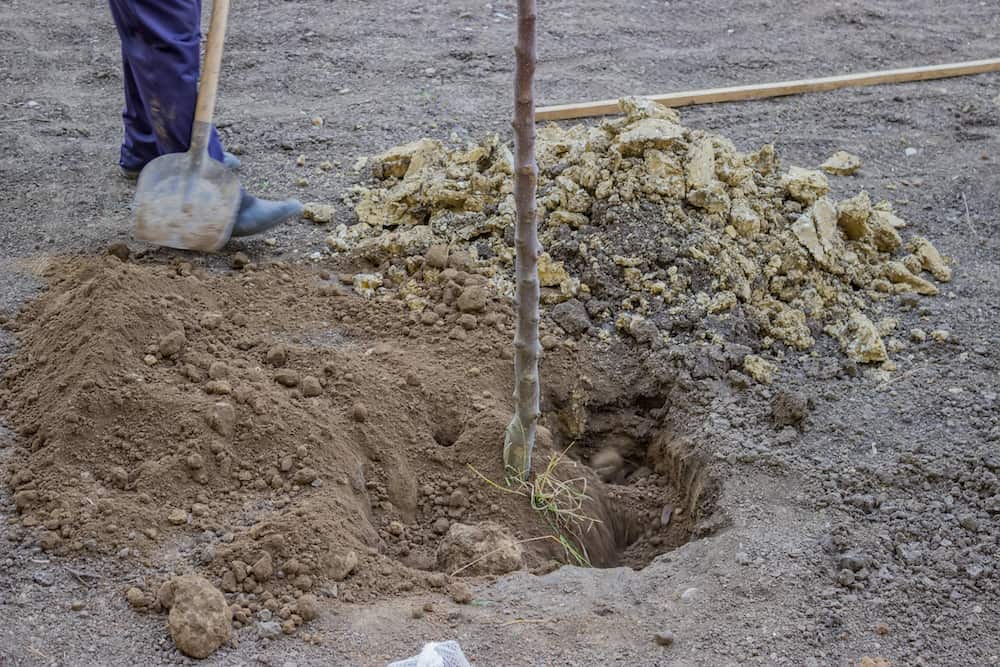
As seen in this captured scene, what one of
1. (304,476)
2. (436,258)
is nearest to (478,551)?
(304,476)

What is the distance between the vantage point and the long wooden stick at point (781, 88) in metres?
5.12

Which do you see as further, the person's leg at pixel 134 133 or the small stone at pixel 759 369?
the person's leg at pixel 134 133

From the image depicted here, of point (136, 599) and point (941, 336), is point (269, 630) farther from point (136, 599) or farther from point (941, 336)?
point (941, 336)

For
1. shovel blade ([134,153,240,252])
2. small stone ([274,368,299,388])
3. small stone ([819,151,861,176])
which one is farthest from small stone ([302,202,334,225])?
small stone ([819,151,861,176])

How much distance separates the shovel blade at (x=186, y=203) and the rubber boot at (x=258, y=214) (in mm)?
55

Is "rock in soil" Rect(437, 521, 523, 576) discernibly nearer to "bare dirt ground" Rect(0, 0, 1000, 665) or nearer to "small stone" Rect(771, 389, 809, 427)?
"bare dirt ground" Rect(0, 0, 1000, 665)

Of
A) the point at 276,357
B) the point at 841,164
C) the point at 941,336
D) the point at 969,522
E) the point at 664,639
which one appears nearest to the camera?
the point at 664,639

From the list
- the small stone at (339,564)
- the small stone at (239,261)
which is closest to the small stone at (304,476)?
the small stone at (339,564)

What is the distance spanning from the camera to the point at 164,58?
3918 mm

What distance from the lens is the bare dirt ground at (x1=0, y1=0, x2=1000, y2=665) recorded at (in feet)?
8.13

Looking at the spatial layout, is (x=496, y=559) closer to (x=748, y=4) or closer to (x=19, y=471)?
(x=19, y=471)

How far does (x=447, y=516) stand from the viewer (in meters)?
3.04

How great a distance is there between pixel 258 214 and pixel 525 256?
1618 mm

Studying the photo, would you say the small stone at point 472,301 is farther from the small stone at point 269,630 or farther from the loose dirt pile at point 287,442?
the small stone at point 269,630
